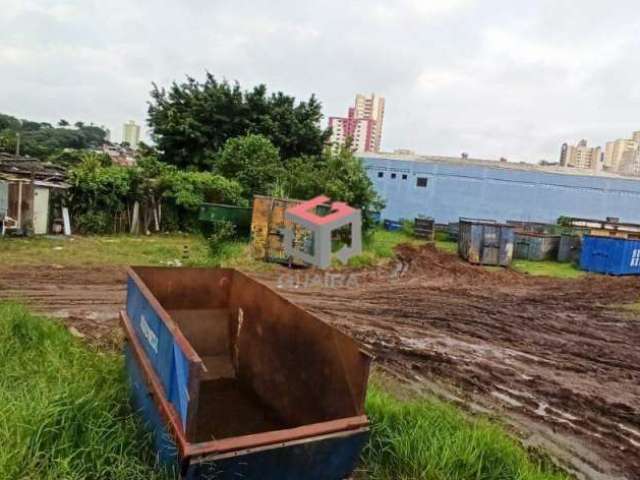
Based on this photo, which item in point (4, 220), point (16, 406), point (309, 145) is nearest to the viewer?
point (16, 406)

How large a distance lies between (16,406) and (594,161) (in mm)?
77339

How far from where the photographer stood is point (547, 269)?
16688 mm

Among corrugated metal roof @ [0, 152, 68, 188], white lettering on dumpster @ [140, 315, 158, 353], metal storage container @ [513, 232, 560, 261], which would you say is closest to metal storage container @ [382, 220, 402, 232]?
metal storage container @ [513, 232, 560, 261]

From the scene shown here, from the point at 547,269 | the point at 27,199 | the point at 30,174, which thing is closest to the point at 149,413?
the point at 27,199

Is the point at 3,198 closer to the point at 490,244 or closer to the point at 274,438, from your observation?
the point at 274,438

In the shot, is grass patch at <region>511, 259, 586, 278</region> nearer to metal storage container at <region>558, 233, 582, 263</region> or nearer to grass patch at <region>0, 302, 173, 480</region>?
metal storage container at <region>558, 233, 582, 263</region>

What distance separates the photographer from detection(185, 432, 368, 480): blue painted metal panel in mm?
2526

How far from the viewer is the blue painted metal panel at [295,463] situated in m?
2.53

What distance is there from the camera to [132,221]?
15.8 m

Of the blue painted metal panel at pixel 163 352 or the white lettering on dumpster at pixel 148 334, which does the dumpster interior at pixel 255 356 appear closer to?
the blue painted metal panel at pixel 163 352

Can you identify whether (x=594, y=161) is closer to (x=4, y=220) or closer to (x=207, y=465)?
(x=4, y=220)

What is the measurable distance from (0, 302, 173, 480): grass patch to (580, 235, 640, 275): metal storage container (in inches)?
633

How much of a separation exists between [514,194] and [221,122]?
17.8m

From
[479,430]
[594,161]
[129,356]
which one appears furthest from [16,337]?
[594,161]
